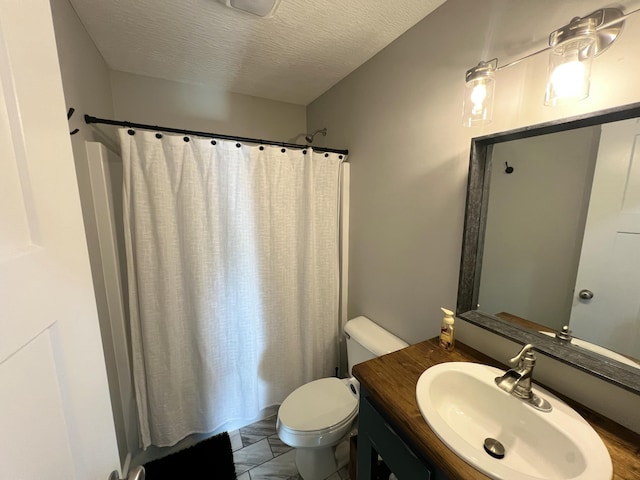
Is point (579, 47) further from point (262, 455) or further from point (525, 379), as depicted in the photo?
point (262, 455)

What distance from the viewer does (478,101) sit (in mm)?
924

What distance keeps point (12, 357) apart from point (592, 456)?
1166 mm

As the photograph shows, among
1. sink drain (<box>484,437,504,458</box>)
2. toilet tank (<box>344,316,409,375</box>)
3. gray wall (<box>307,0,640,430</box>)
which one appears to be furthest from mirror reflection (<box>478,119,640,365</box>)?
toilet tank (<box>344,316,409,375</box>)

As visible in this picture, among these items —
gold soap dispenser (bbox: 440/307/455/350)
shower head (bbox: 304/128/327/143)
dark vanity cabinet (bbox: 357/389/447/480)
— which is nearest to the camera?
dark vanity cabinet (bbox: 357/389/447/480)

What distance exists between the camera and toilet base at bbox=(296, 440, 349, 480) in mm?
1347

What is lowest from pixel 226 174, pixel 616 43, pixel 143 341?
pixel 143 341

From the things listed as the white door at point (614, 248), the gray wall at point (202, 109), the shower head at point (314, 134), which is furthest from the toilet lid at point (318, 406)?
the gray wall at point (202, 109)

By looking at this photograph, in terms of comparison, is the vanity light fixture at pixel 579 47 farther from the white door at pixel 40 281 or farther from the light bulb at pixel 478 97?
the white door at pixel 40 281

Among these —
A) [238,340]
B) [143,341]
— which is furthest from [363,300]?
[143,341]

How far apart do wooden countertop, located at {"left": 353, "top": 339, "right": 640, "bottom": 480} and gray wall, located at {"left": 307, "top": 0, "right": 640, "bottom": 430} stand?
6 cm

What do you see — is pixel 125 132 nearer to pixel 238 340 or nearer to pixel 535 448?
pixel 238 340

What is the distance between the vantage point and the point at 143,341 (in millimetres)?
1337

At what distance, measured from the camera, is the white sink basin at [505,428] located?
609 millimetres

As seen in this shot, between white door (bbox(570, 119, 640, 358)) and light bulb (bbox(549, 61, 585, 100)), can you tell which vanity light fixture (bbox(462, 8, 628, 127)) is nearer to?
light bulb (bbox(549, 61, 585, 100))
